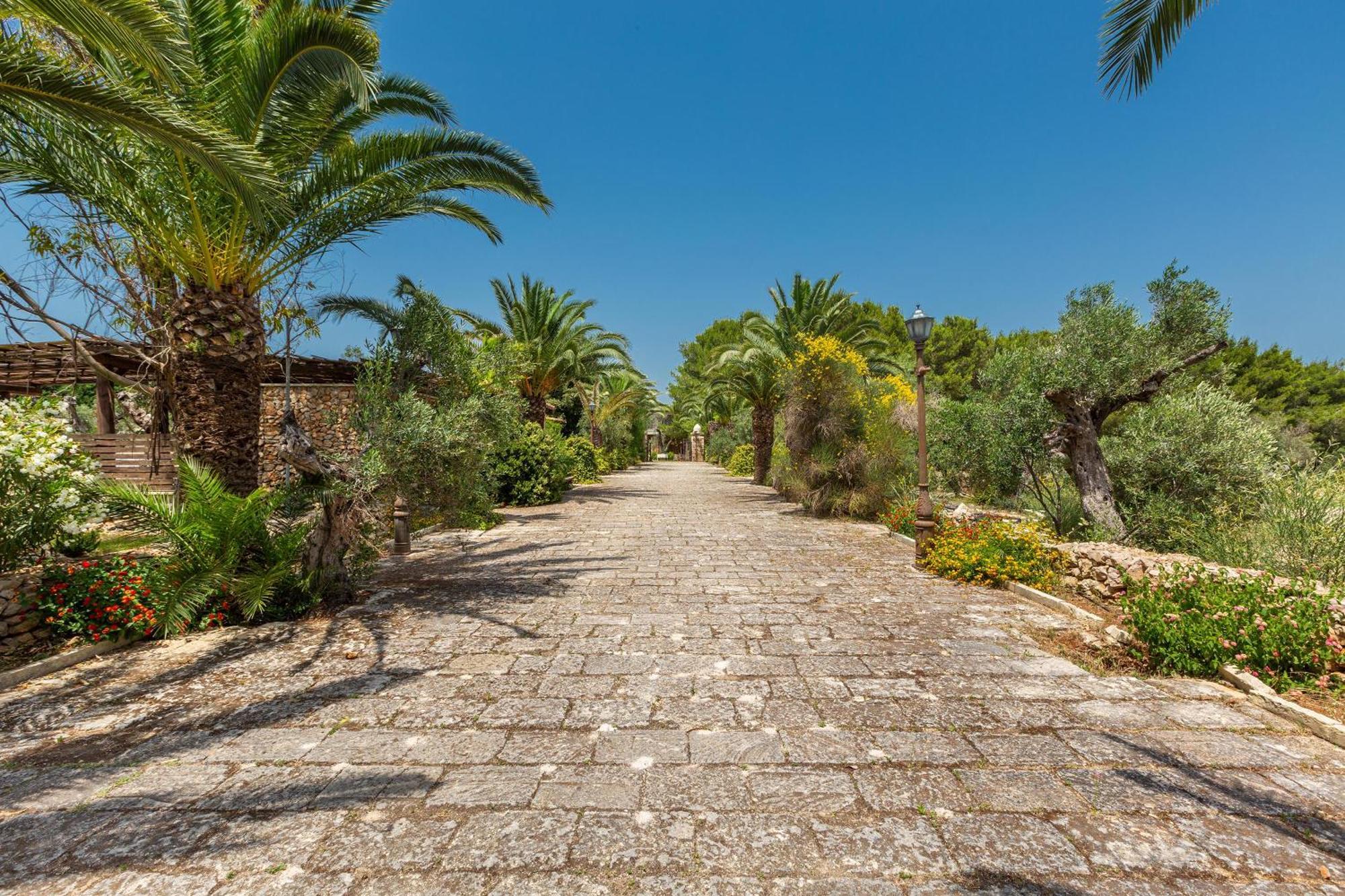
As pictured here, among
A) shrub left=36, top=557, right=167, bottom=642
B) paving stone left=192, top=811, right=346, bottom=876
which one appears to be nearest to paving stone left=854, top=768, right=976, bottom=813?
paving stone left=192, top=811, right=346, bottom=876

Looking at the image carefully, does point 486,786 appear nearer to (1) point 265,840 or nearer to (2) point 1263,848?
(1) point 265,840

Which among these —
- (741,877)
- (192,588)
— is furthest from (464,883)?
(192,588)

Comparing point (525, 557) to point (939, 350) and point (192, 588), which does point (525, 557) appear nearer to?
point (192, 588)

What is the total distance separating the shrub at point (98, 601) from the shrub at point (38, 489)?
14.2 inches

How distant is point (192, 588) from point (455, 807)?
12.4 ft

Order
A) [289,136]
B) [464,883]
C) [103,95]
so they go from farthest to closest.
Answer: [289,136]
[103,95]
[464,883]

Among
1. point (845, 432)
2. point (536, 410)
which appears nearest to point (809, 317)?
point (845, 432)

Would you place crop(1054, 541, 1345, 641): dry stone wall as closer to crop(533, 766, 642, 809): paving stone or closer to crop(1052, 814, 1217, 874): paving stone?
crop(1052, 814, 1217, 874): paving stone

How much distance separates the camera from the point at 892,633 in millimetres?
4715

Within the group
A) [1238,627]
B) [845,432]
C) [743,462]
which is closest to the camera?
[1238,627]

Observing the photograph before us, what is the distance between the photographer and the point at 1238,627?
3.78 m

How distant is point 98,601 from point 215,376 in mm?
2193

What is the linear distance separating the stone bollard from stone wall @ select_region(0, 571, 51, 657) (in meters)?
3.76

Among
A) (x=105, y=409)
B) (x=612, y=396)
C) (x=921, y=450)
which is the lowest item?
(x=921, y=450)
